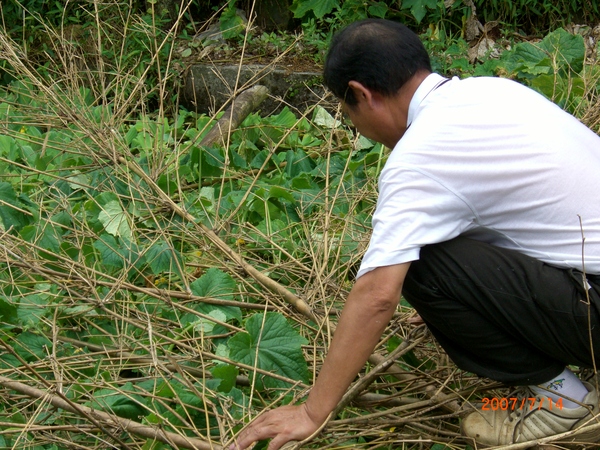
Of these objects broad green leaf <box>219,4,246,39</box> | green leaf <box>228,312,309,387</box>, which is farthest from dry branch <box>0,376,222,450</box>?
broad green leaf <box>219,4,246,39</box>

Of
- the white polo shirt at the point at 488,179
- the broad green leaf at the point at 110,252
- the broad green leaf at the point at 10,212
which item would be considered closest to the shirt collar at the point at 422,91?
the white polo shirt at the point at 488,179

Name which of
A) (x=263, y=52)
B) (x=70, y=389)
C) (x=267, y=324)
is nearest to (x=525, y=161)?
(x=267, y=324)

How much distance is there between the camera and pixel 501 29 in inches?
197

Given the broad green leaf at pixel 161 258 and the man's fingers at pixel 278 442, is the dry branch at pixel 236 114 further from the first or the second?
the man's fingers at pixel 278 442

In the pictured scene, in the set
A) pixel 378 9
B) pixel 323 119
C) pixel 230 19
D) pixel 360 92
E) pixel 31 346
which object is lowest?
pixel 230 19

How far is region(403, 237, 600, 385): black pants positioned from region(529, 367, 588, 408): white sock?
0.06m

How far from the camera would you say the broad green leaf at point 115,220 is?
2.58 m

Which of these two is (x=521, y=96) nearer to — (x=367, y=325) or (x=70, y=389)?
(x=367, y=325)

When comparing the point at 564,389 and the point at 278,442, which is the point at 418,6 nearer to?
the point at 564,389

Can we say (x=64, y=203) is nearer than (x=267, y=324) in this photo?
No

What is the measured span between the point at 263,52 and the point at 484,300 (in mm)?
4145

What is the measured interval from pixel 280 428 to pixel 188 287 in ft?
2.52

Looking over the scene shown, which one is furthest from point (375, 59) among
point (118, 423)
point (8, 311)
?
point (8, 311)

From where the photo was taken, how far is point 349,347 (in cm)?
155
